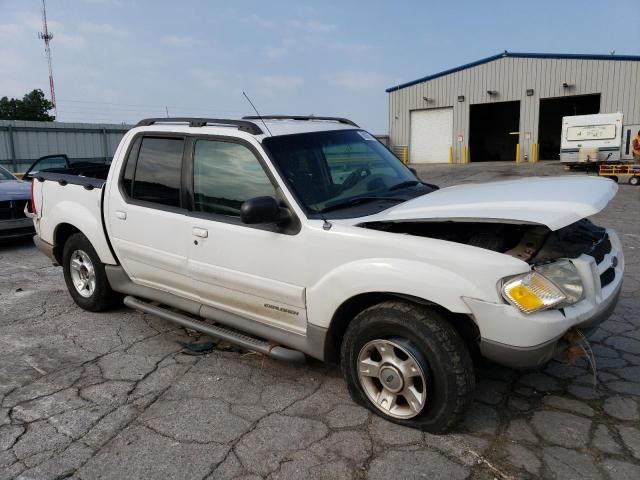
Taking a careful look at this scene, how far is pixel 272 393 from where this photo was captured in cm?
348

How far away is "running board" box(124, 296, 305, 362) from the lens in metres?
3.38

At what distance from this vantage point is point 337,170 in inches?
152

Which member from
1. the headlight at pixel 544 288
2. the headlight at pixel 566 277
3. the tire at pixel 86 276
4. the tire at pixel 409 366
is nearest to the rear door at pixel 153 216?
the tire at pixel 86 276

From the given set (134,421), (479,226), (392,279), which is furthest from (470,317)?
(134,421)

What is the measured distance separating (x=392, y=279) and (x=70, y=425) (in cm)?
211

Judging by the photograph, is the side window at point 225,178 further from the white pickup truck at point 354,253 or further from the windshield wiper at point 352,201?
the windshield wiper at point 352,201

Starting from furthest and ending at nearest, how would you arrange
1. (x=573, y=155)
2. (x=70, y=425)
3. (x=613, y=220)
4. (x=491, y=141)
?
(x=491, y=141) < (x=573, y=155) < (x=613, y=220) < (x=70, y=425)

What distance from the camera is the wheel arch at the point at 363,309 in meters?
2.88

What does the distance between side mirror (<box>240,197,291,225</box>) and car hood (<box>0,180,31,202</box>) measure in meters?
6.69

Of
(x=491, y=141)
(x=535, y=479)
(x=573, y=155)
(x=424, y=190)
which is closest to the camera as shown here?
(x=535, y=479)

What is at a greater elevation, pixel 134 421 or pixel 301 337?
pixel 301 337

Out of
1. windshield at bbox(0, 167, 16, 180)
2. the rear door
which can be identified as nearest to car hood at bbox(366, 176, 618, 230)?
the rear door

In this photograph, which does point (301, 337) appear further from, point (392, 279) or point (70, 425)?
point (70, 425)

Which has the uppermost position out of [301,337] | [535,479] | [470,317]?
[470,317]
